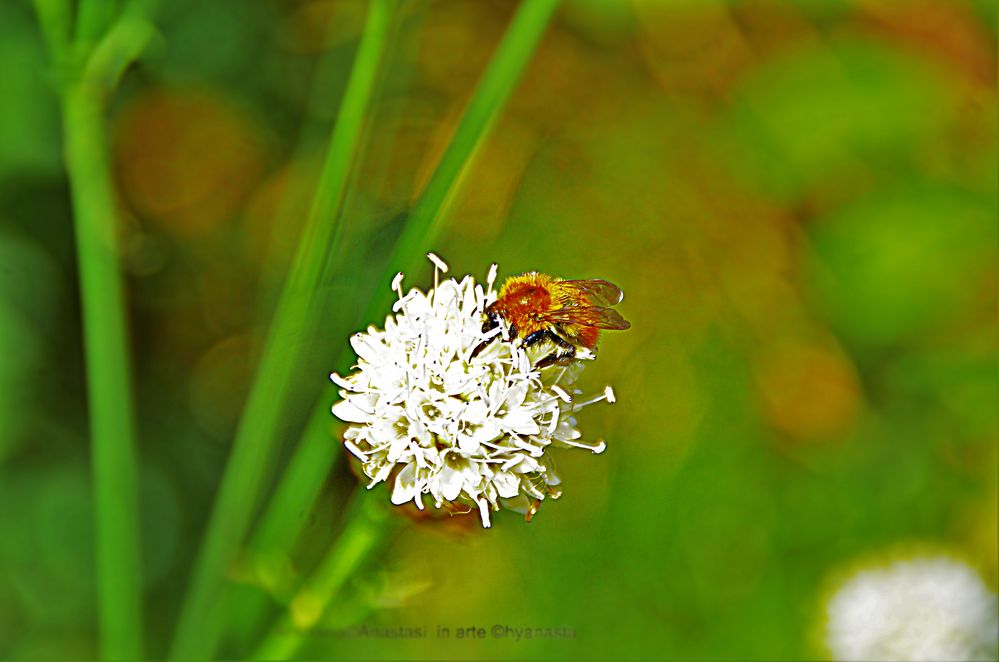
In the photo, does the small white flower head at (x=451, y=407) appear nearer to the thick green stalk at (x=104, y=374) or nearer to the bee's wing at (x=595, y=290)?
the bee's wing at (x=595, y=290)

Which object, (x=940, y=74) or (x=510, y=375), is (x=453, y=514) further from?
(x=940, y=74)

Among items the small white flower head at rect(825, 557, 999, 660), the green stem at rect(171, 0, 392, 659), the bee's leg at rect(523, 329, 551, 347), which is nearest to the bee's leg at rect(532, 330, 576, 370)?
the bee's leg at rect(523, 329, 551, 347)

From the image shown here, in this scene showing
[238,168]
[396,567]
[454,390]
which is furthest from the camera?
[238,168]

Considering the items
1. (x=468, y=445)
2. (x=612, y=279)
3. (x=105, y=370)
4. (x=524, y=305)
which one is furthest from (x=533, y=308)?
(x=105, y=370)

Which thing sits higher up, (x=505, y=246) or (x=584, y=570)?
(x=505, y=246)

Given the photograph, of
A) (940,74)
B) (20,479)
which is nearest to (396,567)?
(20,479)

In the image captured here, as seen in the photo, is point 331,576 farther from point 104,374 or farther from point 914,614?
point 914,614
